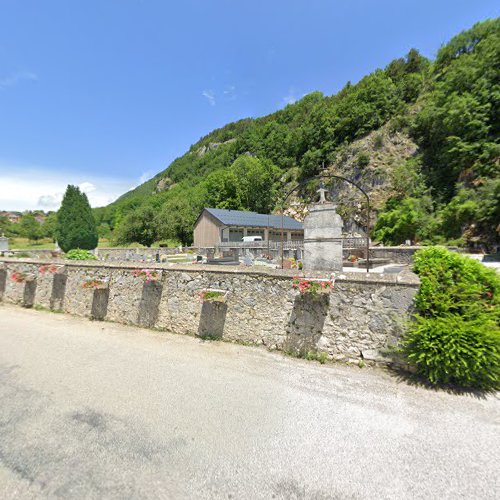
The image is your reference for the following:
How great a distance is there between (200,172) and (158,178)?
35.2 metres

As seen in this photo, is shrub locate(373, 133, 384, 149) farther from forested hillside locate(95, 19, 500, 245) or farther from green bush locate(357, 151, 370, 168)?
green bush locate(357, 151, 370, 168)

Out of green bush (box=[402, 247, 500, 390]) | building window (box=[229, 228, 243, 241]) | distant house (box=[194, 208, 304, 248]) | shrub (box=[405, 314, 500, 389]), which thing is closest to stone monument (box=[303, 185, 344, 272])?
green bush (box=[402, 247, 500, 390])

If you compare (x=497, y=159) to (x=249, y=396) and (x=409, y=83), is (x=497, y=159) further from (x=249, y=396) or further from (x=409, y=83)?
(x=409, y=83)

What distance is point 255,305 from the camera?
15.7 ft

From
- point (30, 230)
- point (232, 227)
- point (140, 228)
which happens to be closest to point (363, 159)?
point (232, 227)

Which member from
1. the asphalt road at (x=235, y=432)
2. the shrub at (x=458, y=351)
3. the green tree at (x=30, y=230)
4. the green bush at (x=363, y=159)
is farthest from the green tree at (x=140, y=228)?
the shrub at (x=458, y=351)

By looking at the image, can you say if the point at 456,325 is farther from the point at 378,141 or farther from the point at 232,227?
the point at 378,141

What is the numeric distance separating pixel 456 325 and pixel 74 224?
35771 mm

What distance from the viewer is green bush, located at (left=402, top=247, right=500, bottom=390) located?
3160 mm

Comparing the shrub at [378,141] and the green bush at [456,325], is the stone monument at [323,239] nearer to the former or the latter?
the green bush at [456,325]

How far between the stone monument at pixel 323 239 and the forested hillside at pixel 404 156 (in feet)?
7.56

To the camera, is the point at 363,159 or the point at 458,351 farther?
the point at 363,159

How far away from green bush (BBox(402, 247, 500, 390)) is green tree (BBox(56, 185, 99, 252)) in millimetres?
34113

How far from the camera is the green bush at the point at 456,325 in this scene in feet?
10.4
